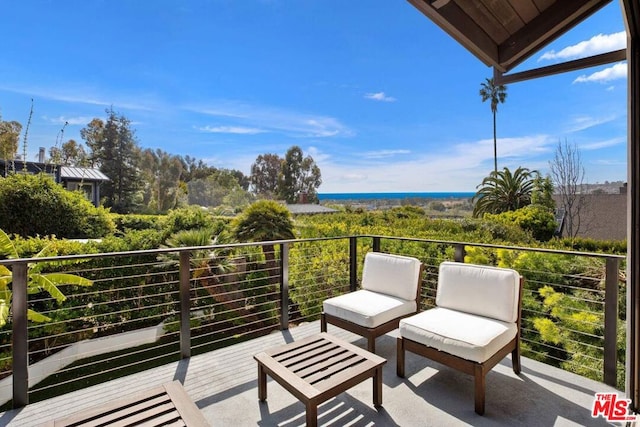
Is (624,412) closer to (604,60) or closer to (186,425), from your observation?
(604,60)

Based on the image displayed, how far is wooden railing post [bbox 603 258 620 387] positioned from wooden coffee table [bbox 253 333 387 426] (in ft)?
6.40

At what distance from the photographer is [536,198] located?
1426 centimetres

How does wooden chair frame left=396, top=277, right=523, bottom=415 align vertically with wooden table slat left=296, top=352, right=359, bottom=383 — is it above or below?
below

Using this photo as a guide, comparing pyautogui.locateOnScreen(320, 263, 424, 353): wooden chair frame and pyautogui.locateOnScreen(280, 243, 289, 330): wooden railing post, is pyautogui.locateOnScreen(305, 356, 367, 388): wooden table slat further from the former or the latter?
pyautogui.locateOnScreen(280, 243, 289, 330): wooden railing post

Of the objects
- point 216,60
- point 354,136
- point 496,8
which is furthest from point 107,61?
point 496,8

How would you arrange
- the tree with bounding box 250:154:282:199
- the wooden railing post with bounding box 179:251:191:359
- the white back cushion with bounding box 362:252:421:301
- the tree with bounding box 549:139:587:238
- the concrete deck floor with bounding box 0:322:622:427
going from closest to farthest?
the concrete deck floor with bounding box 0:322:622:427 < the wooden railing post with bounding box 179:251:191:359 < the white back cushion with bounding box 362:252:421:301 < the tree with bounding box 549:139:587:238 < the tree with bounding box 250:154:282:199

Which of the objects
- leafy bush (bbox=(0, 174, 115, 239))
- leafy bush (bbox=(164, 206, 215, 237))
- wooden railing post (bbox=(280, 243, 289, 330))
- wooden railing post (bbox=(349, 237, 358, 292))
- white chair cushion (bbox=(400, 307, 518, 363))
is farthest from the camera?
leafy bush (bbox=(0, 174, 115, 239))

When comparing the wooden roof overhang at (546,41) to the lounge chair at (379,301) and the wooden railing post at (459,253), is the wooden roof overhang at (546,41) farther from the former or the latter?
the lounge chair at (379,301)

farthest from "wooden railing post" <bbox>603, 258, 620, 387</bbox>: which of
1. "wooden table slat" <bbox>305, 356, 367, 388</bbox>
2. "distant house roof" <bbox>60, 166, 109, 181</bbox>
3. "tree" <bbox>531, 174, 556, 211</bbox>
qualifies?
"distant house roof" <bbox>60, 166, 109, 181</bbox>

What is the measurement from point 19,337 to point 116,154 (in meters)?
28.6

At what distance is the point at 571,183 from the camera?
40.0 feet

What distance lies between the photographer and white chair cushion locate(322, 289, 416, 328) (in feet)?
9.84

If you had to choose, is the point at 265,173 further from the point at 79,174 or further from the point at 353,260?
the point at 353,260

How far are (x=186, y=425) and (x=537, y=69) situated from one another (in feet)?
12.1
